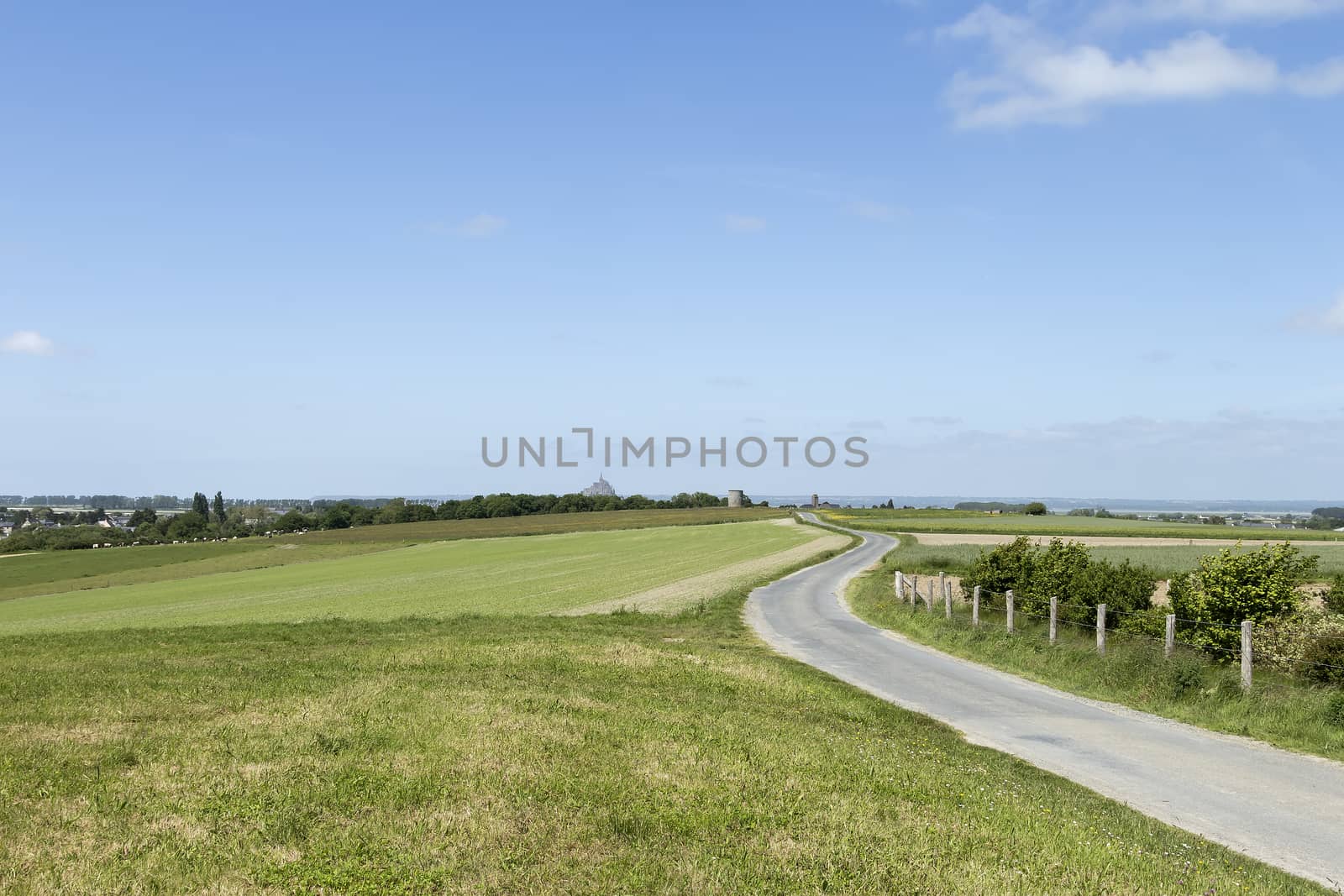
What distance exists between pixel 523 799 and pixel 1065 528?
121479 millimetres

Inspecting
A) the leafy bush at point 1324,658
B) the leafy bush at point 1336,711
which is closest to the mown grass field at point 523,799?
the leafy bush at point 1336,711

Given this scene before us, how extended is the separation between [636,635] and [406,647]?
8.21m

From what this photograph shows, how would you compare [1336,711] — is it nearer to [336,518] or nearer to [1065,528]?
[1065,528]

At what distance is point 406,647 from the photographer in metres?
22.4

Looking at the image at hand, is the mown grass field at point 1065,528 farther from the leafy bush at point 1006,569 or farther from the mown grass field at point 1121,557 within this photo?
the leafy bush at point 1006,569

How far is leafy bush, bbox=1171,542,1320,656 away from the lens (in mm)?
22188

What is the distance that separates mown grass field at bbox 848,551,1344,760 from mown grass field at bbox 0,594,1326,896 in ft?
19.6

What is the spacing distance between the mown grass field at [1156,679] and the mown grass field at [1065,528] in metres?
73.2

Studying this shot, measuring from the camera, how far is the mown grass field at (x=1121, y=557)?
189ft

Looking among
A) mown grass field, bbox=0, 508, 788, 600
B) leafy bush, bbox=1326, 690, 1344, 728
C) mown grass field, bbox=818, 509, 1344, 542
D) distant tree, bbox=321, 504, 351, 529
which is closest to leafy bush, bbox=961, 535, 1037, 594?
leafy bush, bbox=1326, 690, 1344, 728

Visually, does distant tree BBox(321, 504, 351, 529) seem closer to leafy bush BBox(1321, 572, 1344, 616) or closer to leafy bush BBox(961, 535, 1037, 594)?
leafy bush BBox(961, 535, 1037, 594)

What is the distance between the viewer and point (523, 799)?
936 centimetres

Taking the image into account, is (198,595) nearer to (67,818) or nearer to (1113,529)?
(67,818)

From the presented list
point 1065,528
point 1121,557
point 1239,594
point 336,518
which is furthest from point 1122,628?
point 336,518
